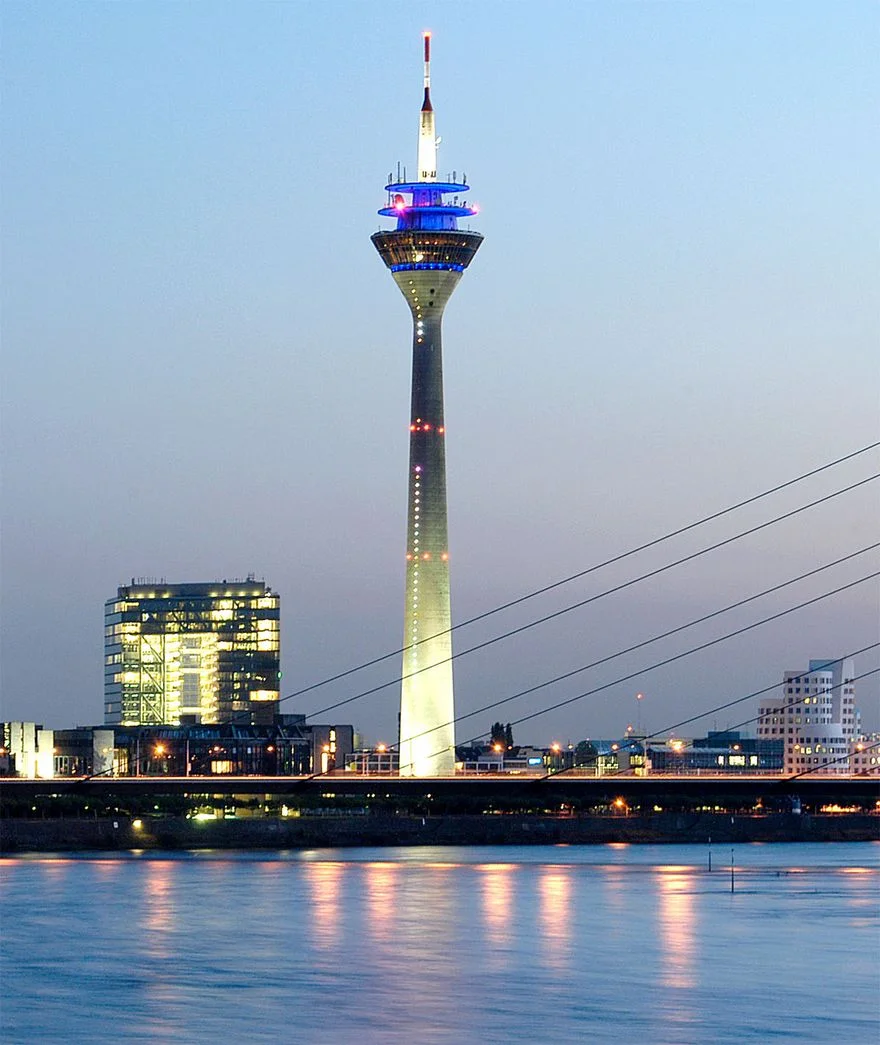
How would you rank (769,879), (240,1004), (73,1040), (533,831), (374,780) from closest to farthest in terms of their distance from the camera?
1. (73,1040)
2. (240,1004)
3. (769,879)
4. (374,780)
5. (533,831)

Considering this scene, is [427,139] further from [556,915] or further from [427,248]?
[556,915]

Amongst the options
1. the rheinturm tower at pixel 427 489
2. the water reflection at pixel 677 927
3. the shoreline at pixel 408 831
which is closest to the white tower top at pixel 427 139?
the rheinturm tower at pixel 427 489

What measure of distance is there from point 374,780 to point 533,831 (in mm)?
34171

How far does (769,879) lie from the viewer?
90.6m

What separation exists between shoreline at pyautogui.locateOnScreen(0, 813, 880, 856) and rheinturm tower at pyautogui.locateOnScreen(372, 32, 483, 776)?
1903 centimetres

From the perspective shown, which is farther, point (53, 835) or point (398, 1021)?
point (53, 835)

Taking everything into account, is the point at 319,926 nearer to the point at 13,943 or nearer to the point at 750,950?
the point at 13,943

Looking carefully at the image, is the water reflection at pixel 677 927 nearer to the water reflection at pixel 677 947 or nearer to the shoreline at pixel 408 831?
the water reflection at pixel 677 947

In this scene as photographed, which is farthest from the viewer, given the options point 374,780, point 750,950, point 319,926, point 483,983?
point 374,780

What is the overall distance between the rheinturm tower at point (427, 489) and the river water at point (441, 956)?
70.9 m

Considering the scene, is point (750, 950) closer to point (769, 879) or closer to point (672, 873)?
point (769, 879)

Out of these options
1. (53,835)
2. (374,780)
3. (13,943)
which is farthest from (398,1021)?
(53,835)

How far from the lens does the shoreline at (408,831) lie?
5172 inches

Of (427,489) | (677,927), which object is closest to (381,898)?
(677,927)
